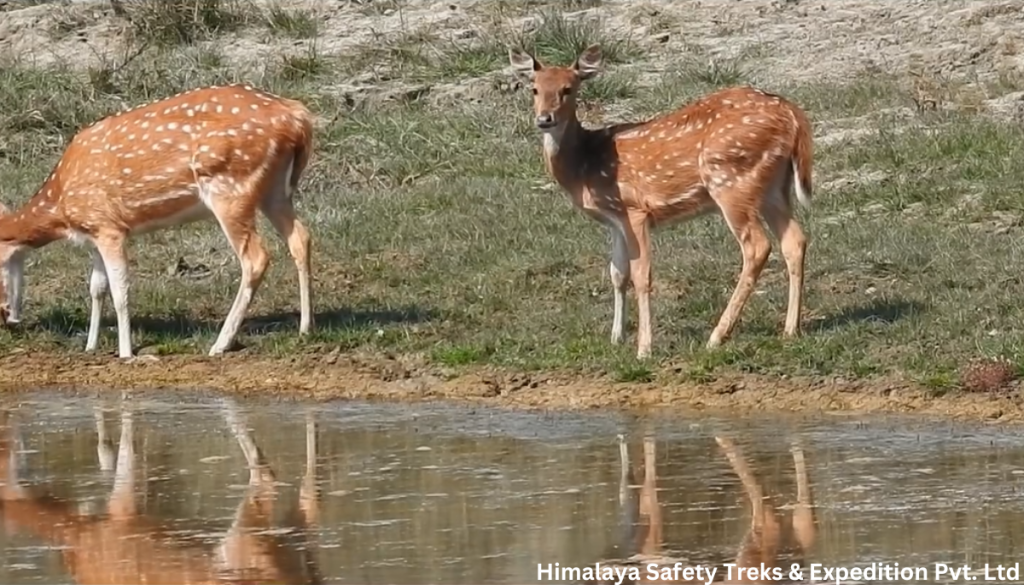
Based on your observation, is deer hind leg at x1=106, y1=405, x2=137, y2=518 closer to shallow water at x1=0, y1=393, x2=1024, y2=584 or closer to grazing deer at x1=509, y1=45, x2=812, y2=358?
shallow water at x1=0, y1=393, x2=1024, y2=584

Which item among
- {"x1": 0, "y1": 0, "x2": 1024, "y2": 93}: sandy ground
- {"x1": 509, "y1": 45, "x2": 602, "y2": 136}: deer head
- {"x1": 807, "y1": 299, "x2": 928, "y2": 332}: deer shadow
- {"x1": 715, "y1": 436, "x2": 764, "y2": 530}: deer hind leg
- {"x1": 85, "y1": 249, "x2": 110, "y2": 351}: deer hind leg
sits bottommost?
{"x1": 0, "y1": 0, "x2": 1024, "y2": 93}: sandy ground

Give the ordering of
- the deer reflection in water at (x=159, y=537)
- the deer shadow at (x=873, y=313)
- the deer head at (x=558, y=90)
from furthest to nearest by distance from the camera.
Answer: the deer head at (x=558, y=90)
the deer shadow at (x=873, y=313)
the deer reflection in water at (x=159, y=537)

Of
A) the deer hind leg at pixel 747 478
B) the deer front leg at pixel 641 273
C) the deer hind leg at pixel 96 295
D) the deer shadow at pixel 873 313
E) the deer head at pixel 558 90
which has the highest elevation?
the deer head at pixel 558 90

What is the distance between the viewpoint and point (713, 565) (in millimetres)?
8250

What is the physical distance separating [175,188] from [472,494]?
4.77m

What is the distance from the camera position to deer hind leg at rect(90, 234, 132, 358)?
44.4 feet

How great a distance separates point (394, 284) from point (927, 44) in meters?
7.40

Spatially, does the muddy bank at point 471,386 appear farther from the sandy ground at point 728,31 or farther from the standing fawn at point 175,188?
the sandy ground at point 728,31

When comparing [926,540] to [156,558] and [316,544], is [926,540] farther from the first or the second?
[156,558]

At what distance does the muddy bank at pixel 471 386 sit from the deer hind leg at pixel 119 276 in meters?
0.17

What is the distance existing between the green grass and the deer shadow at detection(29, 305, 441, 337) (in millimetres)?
25

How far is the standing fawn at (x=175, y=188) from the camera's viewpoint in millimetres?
13586

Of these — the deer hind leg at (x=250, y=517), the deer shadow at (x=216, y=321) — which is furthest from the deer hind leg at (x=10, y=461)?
the deer shadow at (x=216, y=321)

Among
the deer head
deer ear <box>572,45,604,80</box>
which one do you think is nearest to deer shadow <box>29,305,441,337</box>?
the deer head
